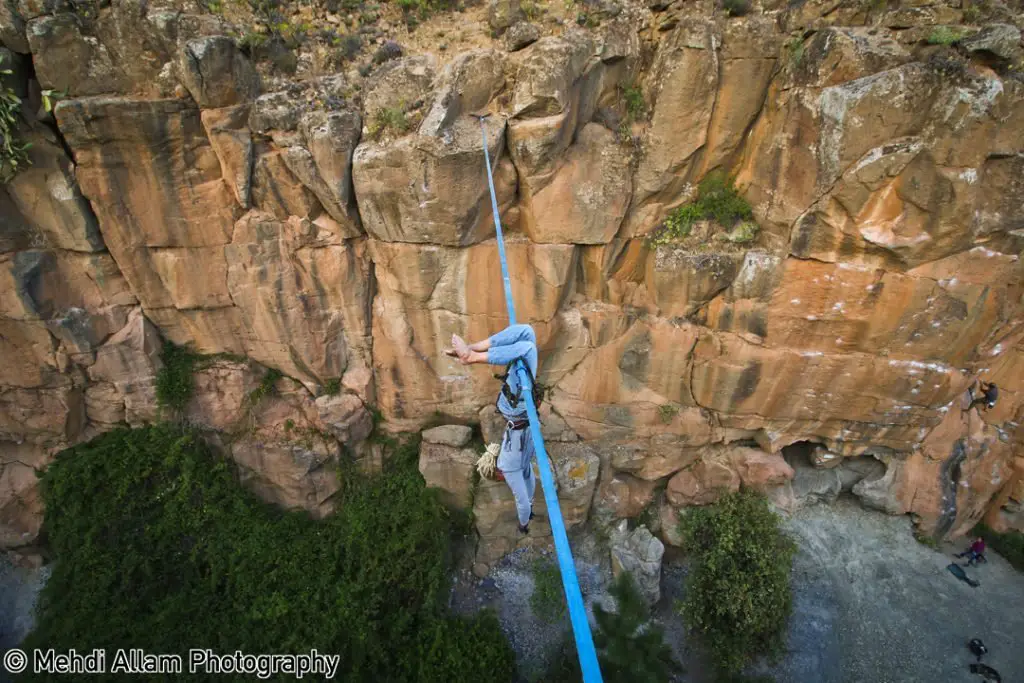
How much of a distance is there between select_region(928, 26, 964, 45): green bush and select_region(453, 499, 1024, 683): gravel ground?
288 inches

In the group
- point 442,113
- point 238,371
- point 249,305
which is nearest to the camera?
point 442,113

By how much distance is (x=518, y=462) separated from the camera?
483 cm

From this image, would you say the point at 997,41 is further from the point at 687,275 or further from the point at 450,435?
the point at 450,435

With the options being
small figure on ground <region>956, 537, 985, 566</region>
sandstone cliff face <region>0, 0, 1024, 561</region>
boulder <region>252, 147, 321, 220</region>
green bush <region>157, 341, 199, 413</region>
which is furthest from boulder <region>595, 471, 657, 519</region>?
green bush <region>157, 341, 199, 413</region>

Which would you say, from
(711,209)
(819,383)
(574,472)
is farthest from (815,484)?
(711,209)

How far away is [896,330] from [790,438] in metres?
2.36

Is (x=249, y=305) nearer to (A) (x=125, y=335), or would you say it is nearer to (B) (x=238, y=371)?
(B) (x=238, y=371)

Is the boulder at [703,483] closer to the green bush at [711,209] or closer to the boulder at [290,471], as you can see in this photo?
the green bush at [711,209]

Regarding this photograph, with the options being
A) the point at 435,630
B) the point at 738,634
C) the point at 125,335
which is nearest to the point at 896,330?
the point at 738,634

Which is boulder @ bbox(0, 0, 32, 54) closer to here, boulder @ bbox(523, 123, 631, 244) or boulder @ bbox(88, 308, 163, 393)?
boulder @ bbox(88, 308, 163, 393)

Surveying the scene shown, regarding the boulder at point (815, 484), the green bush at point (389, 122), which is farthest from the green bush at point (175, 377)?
the boulder at point (815, 484)

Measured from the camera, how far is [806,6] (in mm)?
5492

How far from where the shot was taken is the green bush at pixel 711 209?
648 centimetres

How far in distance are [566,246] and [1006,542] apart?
31.5ft
